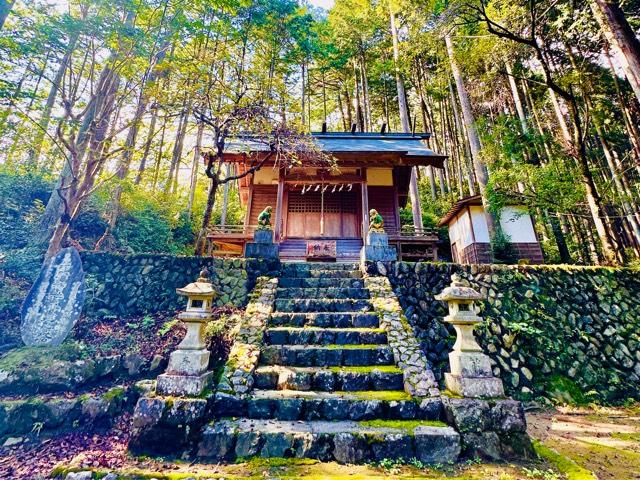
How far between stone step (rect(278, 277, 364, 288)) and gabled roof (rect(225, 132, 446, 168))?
3959 millimetres

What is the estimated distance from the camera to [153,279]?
5.47 meters

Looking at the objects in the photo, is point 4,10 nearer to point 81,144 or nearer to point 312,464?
point 81,144

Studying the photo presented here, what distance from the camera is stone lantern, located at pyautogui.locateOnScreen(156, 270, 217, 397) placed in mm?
2896

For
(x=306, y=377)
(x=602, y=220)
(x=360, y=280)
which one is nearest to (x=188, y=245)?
(x=360, y=280)

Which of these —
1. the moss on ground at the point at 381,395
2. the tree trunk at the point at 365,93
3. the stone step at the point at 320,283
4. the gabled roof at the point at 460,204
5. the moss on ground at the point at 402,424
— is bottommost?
the moss on ground at the point at 402,424

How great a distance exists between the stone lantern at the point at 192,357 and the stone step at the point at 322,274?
2.55 metres

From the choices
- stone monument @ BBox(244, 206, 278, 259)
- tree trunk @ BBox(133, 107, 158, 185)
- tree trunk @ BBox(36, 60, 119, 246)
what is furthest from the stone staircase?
tree trunk @ BBox(133, 107, 158, 185)

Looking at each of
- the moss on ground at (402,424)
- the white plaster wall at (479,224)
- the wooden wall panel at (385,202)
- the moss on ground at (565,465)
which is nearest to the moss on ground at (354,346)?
the moss on ground at (402,424)

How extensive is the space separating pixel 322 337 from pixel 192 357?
172 centimetres

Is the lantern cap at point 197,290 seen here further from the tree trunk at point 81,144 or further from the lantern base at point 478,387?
the tree trunk at point 81,144

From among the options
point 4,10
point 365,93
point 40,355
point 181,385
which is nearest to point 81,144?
point 4,10

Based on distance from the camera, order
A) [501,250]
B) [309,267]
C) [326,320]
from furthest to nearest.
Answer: [501,250] < [309,267] < [326,320]

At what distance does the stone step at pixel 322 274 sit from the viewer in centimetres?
584

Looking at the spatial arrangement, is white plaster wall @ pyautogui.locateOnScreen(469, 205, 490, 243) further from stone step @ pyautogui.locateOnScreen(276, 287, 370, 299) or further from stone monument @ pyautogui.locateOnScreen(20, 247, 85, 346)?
stone monument @ pyautogui.locateOnScreen(20, 247, 85, 346)
